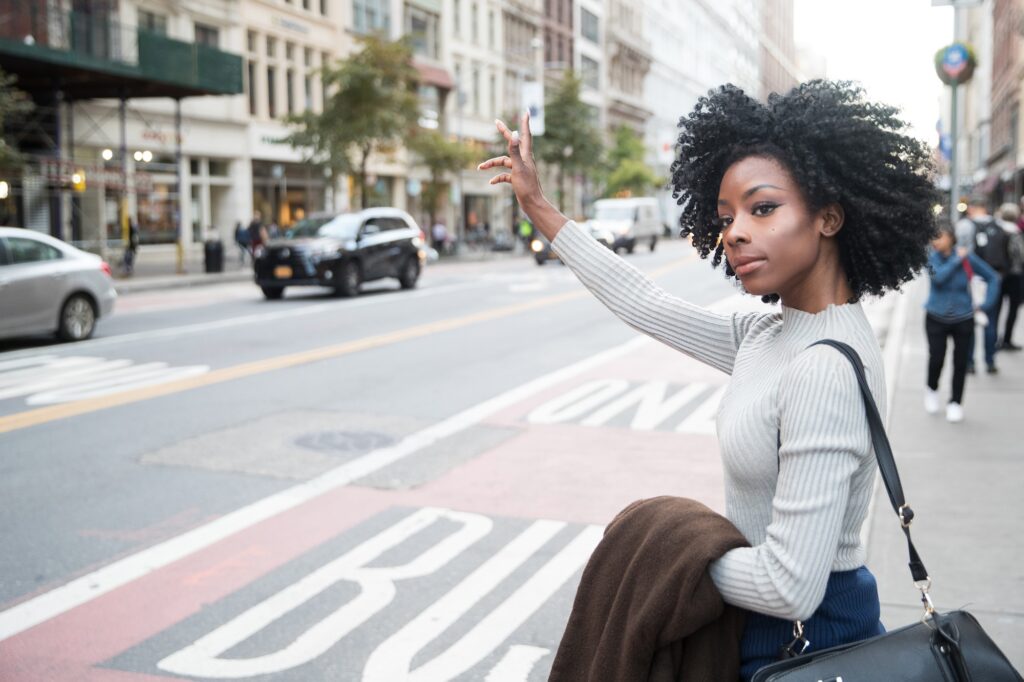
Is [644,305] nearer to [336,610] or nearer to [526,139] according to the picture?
[526,139]

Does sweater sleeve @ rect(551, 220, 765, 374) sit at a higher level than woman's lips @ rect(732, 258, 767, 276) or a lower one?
lower

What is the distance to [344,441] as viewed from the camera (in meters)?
8.70

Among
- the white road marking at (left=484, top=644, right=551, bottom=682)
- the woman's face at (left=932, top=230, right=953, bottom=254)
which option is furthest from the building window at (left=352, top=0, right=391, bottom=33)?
the white road marking at (left=484, top=644, right=551, bottom=682)

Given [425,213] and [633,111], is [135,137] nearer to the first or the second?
[425,213]

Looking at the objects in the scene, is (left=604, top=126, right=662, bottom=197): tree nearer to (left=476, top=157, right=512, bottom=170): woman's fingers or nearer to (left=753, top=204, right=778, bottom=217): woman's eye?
(left=476, top=157, right=512, bottom=170): woman's fingers

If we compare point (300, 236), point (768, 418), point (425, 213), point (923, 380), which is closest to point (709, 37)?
point (425, 213)

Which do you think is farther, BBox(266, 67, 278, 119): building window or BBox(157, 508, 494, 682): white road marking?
BBox(266, 67, 278, 119): building window

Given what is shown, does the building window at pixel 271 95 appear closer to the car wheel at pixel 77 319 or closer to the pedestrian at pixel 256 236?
the pedestrian at pixel 256 236

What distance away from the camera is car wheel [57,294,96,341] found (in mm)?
15180

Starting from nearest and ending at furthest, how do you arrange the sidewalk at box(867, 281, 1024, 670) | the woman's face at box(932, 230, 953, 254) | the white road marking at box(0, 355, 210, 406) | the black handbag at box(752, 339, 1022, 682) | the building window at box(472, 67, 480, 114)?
the black handbag at box(752, 339, 1022, 682) < the sidewalk at box(867, 281, 1024, 670) < the woman's face at box(932, 230, 953, 254) < the white road marking at box(0, 355, 210, 406) < the building window at box(472, 67, 480, 114)

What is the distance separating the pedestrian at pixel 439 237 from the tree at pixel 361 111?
706 cm

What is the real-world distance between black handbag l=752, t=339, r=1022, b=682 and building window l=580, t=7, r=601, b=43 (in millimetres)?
79809

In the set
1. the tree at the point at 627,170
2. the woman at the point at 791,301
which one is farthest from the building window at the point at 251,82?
the woman at the point at 791,301

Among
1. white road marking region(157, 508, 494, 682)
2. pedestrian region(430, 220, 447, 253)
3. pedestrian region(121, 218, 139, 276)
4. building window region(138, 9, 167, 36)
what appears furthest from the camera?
pedestrian region(430, 220, 447, 253)
